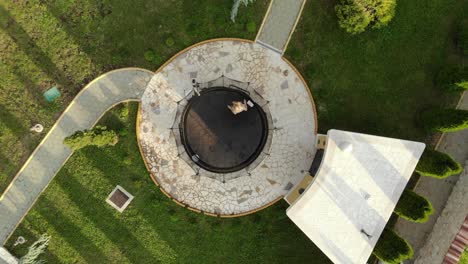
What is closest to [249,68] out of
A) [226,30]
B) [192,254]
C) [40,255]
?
[226,30]

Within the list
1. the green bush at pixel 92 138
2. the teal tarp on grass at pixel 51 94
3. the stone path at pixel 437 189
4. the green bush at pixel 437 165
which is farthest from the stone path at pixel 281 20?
the teal tarp on grass at pixel 51 94

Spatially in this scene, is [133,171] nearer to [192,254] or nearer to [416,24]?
[192,254]

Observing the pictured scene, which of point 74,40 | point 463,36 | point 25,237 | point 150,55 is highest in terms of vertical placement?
point 74,40

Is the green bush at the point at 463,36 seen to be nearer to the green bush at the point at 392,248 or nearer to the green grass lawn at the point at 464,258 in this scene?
the green grass lawn at the point at 464,258

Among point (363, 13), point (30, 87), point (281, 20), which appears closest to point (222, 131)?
point (281, 20)

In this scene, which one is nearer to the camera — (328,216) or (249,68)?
(328,216)

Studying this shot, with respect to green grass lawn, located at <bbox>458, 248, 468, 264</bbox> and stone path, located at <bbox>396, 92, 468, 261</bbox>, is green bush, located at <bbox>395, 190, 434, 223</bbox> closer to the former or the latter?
green grass lawn, located at <bbox>458, 248, 468, 264</bbox>

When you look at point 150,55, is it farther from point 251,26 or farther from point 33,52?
point 33,52
